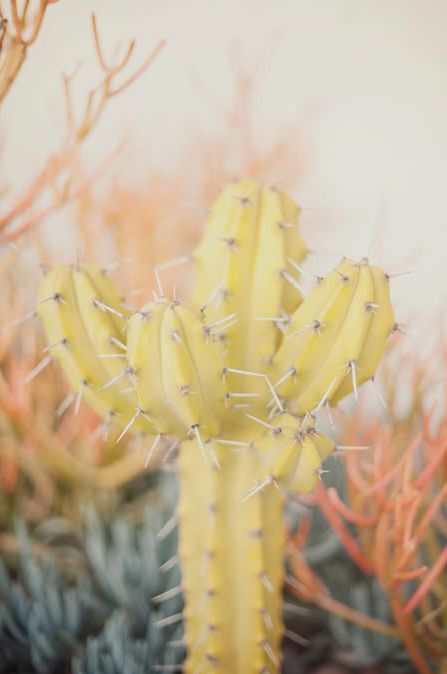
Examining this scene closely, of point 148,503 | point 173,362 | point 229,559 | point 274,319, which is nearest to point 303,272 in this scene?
point 274,319

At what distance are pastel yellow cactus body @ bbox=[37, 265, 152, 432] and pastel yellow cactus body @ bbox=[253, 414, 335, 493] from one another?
0.44 feet

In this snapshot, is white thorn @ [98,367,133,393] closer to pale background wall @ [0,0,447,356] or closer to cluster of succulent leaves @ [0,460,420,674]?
cluster of succulent leaves @ [0,460,420,674]

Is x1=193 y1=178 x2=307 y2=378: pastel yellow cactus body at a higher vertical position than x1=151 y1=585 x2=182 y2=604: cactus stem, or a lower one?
higher

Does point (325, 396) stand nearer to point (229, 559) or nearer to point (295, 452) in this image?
point (295, 452)

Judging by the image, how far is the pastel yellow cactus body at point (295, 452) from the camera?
2.04ft

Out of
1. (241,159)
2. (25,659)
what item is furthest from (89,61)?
(25,659)

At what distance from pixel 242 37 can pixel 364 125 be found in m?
0.33

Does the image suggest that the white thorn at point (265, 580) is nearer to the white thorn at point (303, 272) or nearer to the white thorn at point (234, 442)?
the white thorn at point (234, 442)

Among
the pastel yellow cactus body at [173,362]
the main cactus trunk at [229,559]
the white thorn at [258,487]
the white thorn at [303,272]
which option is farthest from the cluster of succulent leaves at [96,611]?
the white thorn at [303,272]

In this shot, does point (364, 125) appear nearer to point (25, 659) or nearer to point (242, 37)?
point (242, 37)

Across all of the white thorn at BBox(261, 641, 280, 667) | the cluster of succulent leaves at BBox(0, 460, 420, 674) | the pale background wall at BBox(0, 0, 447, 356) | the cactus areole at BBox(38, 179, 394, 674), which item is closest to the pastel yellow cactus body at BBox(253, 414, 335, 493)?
the cactus areole at BBox(38, 179, 394, 674)

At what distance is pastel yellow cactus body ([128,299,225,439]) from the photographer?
1.87ft

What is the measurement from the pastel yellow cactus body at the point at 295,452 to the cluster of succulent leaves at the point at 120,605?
34 centimetres

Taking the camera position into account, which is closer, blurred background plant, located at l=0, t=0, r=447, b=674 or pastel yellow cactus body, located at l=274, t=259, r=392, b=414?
pastel yellow cactus body, located at l=274, t=259, r=392, b=414
